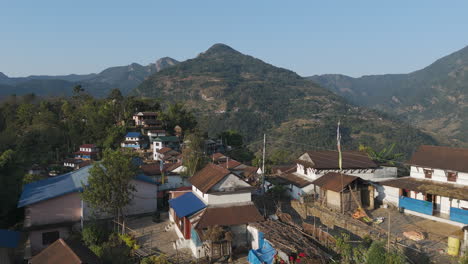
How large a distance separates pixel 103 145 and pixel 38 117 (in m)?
16.0

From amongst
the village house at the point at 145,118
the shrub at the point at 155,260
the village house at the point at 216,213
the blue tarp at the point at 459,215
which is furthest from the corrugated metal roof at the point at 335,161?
the village house at the point at 145,118

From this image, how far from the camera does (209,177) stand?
20984 mm

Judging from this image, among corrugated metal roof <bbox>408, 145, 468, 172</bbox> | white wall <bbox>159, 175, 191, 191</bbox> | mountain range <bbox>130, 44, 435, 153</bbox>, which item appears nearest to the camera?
corrugated metal roof <bbox>408, 145, 468, 172</bbox>

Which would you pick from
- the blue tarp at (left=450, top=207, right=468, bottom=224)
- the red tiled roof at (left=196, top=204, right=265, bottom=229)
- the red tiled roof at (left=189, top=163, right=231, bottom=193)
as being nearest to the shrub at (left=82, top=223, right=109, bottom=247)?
the red tiled roof at (left=189, top=163, right=231, bottom=193)

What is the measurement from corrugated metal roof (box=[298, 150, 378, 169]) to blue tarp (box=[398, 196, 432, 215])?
6391 mm

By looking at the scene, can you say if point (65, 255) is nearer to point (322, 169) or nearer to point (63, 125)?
point (322, 169)

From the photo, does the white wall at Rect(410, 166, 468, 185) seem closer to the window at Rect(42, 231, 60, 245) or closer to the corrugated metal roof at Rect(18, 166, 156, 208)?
the corrugated metal roof at Rect(18, 166, 156, 208)

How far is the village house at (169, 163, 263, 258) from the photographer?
57.6ft

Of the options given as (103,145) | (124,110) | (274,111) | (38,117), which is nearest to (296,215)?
(103,145)

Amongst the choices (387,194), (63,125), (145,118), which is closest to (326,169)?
(387,194)

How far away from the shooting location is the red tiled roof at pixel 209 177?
19578 millimetres

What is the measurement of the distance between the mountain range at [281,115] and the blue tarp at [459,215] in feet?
217

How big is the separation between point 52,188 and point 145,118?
146 feet

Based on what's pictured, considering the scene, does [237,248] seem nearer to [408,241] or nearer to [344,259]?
[344,259]
